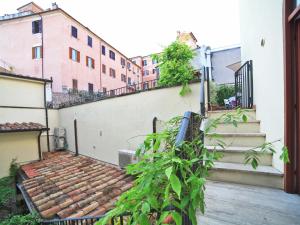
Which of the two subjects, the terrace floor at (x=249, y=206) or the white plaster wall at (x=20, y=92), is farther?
the white plaster wall at (x=20, y=92)

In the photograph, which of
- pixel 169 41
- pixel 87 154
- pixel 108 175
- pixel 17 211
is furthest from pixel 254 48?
pixel 17 211

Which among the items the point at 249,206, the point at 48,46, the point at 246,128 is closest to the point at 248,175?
the point at 249,206

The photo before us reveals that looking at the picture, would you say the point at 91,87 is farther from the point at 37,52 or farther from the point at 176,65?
the point at 176,65

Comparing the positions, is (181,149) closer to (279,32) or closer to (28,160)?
(279,32)

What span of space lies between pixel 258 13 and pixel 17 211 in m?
8.15

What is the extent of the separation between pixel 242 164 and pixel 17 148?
8156mm

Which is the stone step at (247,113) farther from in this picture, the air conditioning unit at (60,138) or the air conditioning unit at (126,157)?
the air conditioning unit at (60,138)

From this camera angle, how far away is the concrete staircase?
6.73 ft

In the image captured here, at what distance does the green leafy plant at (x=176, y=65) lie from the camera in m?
4.39

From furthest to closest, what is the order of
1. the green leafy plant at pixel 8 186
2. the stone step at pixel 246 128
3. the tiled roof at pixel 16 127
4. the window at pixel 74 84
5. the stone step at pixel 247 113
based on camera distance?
the window at pixel 74 84 < the tiled roof at pixel 16 127 < the green leafy plant at pixel 8 186 < the stone step at pixel 247 113 < the stone step at pixel 246 128

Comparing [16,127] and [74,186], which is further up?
[16,127]

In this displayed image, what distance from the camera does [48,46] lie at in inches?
594

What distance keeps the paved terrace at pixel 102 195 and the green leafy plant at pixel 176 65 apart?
2.76m

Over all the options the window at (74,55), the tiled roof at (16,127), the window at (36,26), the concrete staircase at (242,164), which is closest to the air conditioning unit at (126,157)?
the concrete staircase at (242,164)
